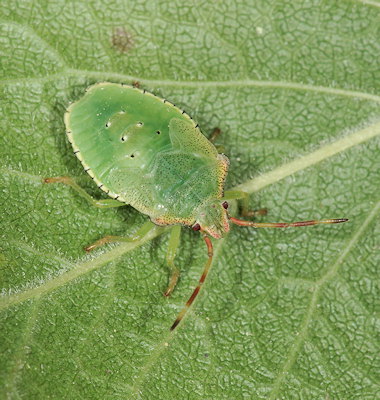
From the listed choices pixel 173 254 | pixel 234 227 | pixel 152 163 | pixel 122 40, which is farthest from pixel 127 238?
pixel 122 40

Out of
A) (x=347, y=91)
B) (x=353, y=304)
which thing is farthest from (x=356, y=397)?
(x=347, y=91)

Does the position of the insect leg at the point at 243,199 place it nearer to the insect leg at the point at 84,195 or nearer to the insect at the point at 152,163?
the insect at the point at 152,163

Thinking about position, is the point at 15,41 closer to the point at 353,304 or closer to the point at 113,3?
the point at 113,3

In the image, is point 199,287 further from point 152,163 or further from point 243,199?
point 152,163

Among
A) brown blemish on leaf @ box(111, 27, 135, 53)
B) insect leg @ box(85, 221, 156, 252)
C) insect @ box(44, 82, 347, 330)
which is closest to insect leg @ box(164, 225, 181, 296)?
insect @ box(44, 82, 347, 330)

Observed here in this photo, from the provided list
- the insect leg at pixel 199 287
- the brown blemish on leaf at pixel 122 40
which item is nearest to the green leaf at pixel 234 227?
the brown blemish on leaf at pixel 122 40

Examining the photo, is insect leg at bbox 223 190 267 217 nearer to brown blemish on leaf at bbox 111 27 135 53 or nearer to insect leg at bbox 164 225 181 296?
insect leg at bbox 164 225 181 296
